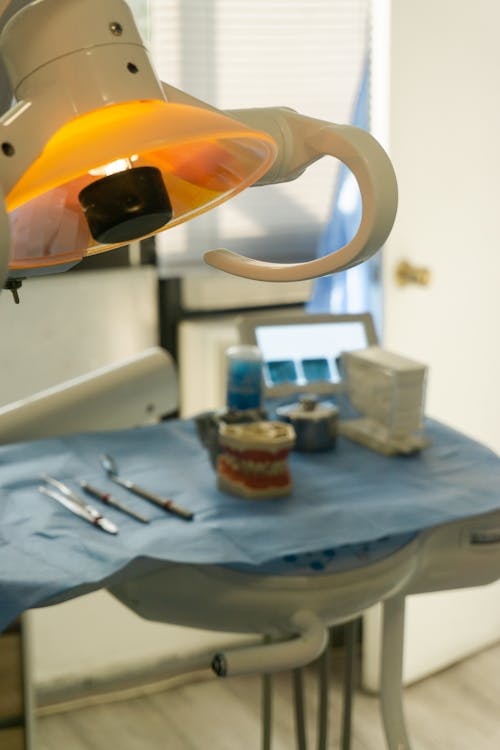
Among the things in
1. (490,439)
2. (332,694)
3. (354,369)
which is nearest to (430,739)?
(332,694)

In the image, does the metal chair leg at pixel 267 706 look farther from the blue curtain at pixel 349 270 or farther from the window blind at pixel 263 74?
the window blind at pixel 263 74

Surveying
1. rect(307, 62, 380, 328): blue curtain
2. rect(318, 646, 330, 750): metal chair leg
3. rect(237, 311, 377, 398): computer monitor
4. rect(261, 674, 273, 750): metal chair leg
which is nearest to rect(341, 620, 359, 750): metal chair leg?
rect(318, 646, 330, 750): metal chair leg

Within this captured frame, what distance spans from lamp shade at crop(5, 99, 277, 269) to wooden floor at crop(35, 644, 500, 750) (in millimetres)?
1651

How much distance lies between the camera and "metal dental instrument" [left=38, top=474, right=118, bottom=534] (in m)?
1.35

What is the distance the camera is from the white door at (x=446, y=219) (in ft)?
6.86

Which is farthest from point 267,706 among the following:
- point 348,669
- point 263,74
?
point 263,74

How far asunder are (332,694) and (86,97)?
200cm

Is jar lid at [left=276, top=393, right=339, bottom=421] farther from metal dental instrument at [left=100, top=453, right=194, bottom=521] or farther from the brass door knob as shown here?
the brass door knob

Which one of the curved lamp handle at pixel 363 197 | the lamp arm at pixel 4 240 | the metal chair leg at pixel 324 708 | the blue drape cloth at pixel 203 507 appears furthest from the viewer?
the metal chair leg at pixel 324 708

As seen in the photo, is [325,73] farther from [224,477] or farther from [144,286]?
[224,477]

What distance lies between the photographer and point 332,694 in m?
2.40

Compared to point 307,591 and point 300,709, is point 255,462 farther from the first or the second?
point 300,709

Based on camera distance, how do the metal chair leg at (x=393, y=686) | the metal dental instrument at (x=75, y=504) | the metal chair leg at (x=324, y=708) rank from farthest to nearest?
the metal chair leg at (x=324, y=708)
the metal chair leg at (x=393, y=686)
the metal dental instrument at (x=75, y=504)

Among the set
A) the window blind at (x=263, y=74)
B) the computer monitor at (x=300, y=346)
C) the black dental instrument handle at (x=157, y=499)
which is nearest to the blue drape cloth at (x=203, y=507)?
the black dental instrument handle at (x=157, y=499)
